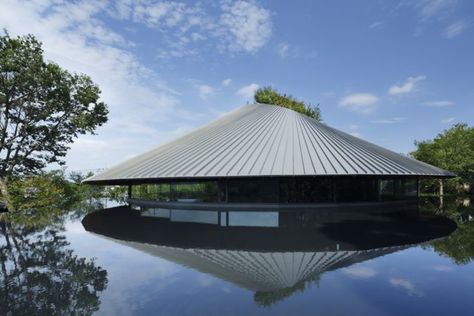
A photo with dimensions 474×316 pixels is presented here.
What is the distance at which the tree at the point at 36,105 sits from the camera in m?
22.3

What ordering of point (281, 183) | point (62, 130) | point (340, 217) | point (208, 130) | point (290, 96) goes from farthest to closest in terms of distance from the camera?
point (290, 96), point (62, 130), point (208, 130), point (281, 183), point (340, 217)

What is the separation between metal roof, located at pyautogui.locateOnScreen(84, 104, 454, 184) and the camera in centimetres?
1536

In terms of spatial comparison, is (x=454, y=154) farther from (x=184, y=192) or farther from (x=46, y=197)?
(x=46, y=197)

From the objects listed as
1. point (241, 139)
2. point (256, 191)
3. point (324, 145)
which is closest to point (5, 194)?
point (241, 139)

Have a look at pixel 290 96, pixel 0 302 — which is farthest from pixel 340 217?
pixel 290 96

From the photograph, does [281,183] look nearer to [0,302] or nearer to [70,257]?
[70,257]

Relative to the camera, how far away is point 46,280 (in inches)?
241

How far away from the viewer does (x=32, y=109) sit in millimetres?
24656

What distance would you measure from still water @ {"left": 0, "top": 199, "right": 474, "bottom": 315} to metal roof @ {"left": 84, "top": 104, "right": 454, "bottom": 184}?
353 centimetres

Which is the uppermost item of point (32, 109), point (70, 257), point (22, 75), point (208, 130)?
point (22, 75)

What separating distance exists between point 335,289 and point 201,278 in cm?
255

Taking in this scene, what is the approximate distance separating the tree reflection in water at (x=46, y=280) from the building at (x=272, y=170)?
24.2ft

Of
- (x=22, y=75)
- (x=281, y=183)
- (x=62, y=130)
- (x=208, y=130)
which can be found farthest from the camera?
(x=62, y=130)

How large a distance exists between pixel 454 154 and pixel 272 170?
26.6 m
